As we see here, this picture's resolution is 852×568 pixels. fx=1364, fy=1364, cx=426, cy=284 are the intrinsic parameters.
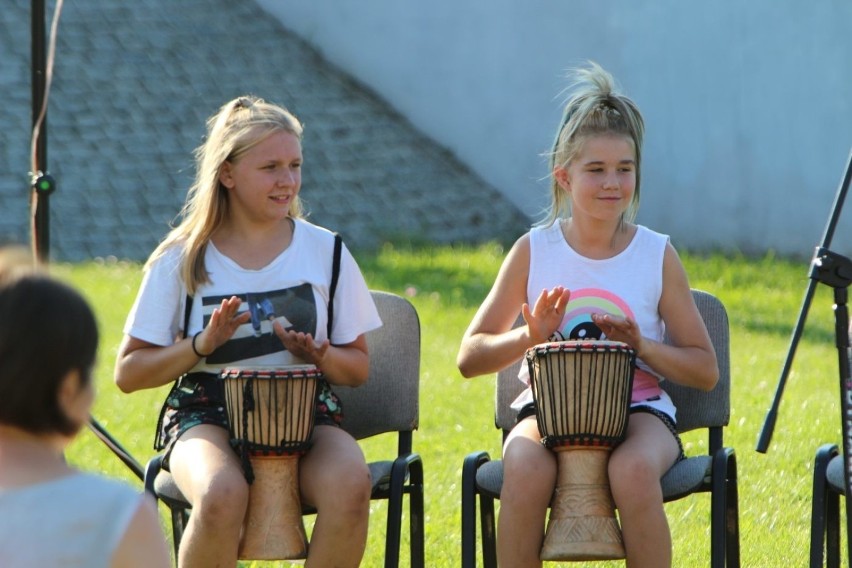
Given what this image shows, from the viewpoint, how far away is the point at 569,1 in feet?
41.6

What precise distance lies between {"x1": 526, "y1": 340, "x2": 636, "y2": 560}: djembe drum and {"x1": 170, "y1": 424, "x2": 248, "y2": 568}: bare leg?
0.81 metres

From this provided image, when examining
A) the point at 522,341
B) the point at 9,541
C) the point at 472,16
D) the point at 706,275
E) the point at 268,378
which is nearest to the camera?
the point at 9,541

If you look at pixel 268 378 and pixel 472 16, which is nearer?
pixel 268 378

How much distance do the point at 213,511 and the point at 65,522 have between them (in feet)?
4.41

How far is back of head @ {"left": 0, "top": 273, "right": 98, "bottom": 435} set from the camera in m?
2.10

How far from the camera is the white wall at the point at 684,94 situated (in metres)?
11.1

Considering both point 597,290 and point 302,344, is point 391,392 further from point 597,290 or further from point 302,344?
point 597,290

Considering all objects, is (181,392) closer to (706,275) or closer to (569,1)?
(706,275)

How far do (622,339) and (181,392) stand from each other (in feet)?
4.15

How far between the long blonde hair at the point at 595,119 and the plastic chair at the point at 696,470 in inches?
21.8

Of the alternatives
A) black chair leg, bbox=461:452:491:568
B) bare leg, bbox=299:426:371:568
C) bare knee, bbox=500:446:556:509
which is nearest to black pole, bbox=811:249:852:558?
bare knee, bbox=500:446:556:509

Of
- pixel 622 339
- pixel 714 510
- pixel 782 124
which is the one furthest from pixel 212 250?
pixel 782 124

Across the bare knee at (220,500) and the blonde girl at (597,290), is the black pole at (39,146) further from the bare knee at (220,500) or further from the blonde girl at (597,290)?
the blonde girl at (597,290)

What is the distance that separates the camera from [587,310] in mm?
3951
